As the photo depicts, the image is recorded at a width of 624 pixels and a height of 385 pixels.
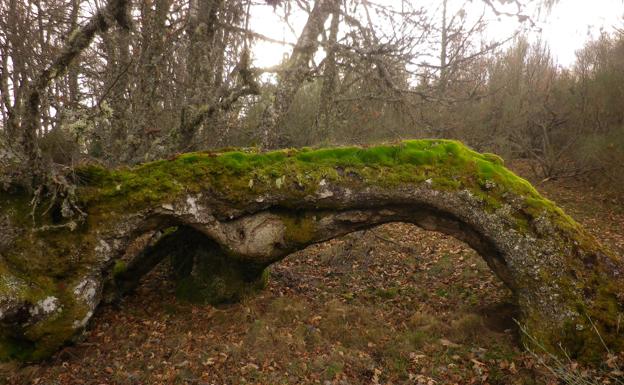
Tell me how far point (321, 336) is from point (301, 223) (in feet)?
5.51

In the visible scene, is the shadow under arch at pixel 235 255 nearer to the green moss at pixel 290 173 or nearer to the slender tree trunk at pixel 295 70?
the green moss at pixel 290 173

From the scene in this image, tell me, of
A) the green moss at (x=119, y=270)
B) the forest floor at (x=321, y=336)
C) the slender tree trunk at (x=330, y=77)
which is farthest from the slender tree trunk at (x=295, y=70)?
the green moss at (x=119, y=270)

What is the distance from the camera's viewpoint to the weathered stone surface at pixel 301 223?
547 cm

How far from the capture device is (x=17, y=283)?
524 centimetres

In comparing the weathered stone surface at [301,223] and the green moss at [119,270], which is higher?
the weathered stone surface at [301,223]

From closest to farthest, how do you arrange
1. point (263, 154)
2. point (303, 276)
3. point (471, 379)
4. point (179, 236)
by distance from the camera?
point (471, 379)
point (263, 154)
point (179, 236)
point (303, 276)

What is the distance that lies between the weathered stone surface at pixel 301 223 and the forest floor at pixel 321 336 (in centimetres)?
48

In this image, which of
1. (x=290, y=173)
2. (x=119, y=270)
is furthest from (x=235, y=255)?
(x=119, y=270)

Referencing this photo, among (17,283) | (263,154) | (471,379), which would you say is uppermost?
(263,154)

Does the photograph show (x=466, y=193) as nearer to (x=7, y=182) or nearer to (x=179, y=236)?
(x=179, y=236)

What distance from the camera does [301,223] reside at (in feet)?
21.1

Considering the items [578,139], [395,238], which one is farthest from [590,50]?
[395,238]

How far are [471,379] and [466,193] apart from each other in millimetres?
Answer: 2459

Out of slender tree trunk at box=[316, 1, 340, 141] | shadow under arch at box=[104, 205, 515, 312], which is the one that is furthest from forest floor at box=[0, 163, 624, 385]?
slender tree trunk at box=[316, 1, 340, 141]
